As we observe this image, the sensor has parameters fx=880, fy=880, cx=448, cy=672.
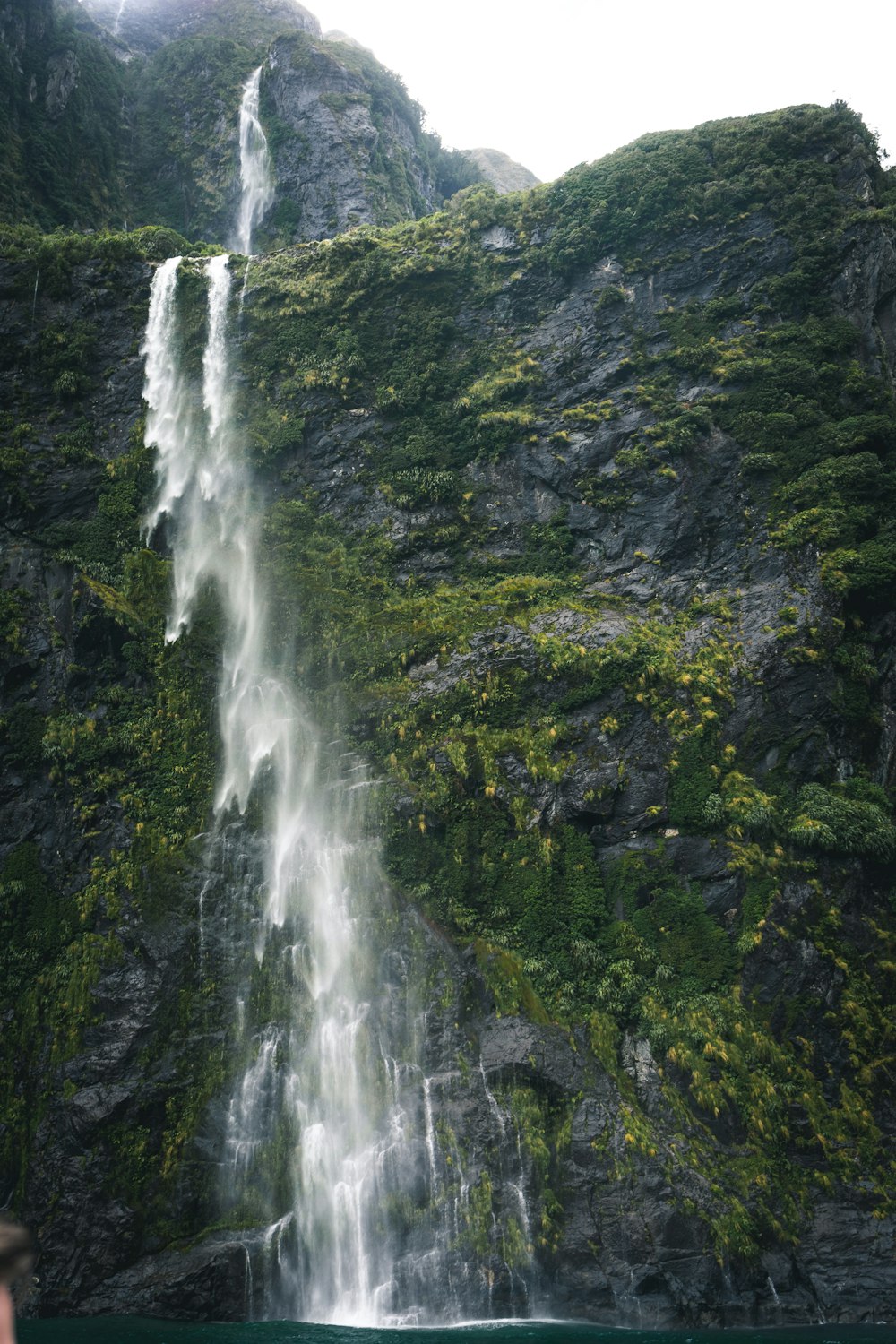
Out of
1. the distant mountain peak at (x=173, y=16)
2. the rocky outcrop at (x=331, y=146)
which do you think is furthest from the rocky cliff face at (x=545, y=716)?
the distant mountain peak at (x=173, y=16)

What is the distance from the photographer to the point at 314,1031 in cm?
1808

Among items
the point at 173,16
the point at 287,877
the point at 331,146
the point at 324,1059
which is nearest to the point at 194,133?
the point at 331,146

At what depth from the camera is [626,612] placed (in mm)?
22391

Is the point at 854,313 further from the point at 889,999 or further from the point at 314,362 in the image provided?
the point at 889,999

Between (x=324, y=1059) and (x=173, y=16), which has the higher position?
(x=173, y=16)

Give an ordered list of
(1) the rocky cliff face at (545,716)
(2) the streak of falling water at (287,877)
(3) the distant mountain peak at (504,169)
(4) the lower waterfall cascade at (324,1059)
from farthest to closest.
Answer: (3) the distant mountain peak at (504,169), (2) the streak of falling water at (287,877), (1) the rocky cliff face at (545,716), (4) the lower waterfall cascade at (324,1059)

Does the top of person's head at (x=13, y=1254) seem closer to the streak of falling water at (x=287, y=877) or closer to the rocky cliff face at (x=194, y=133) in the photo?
the streak of falling water at (x=287, y=877)

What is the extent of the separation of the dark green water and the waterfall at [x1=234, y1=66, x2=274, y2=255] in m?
40.8

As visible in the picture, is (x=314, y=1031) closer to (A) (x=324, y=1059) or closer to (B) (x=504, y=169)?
(A) (x=324, y=1059)

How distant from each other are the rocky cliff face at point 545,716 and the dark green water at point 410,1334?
2.25 ft

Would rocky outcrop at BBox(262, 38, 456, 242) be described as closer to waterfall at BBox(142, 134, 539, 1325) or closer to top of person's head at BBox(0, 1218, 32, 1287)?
waterfall at BBox(142, 134, 539, 1325)

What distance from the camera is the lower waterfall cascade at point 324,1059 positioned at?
15.4 metres

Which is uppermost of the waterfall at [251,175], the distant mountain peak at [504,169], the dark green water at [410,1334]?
the distant mountain peak at [504,169]

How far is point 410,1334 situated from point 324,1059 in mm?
5056
